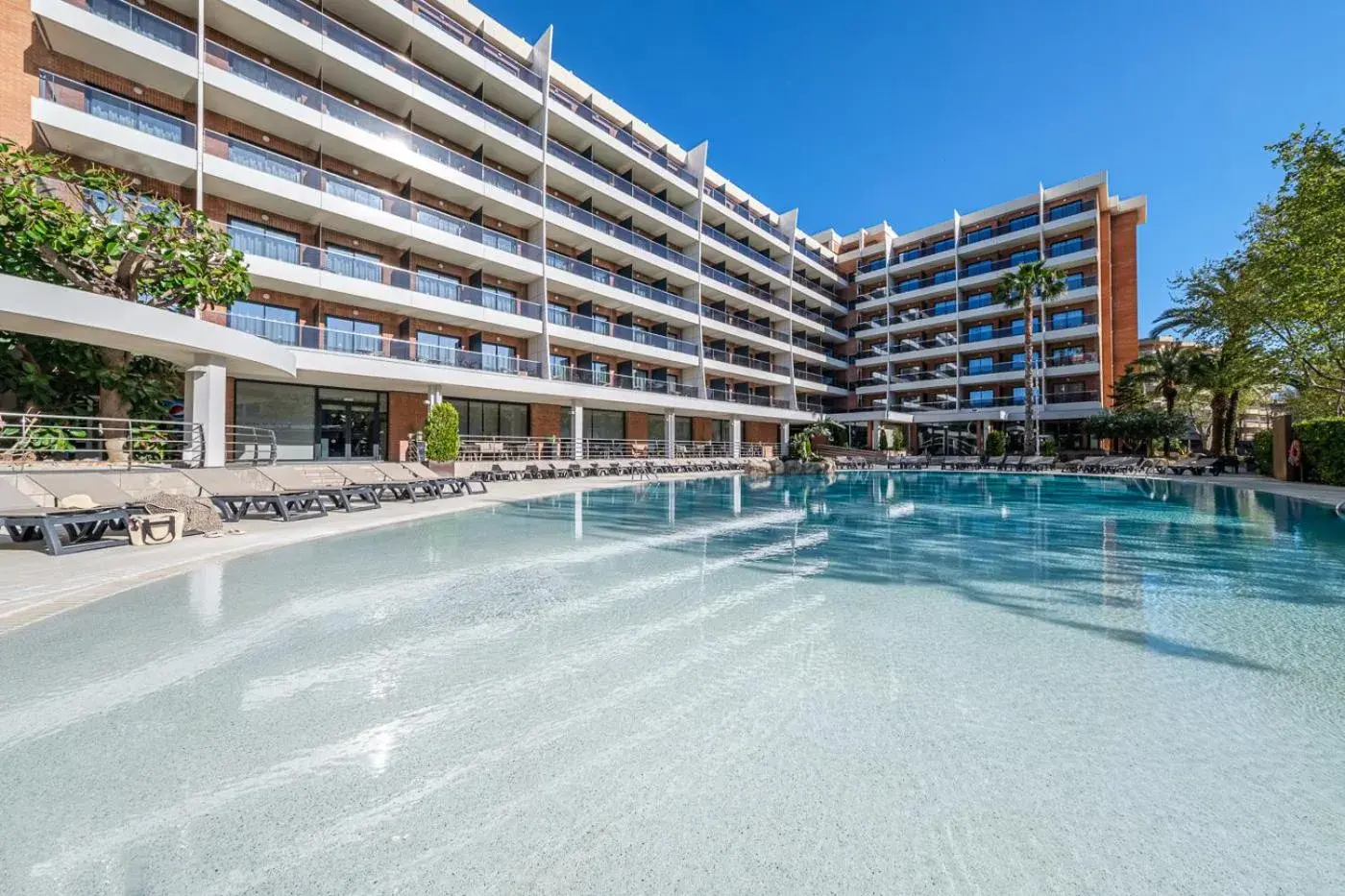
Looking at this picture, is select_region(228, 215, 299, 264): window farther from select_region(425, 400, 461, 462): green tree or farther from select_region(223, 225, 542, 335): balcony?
select_region(425, 400, 461, 462): green tree

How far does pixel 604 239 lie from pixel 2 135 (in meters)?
19.4

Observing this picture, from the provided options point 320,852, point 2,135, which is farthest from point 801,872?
point 2,135

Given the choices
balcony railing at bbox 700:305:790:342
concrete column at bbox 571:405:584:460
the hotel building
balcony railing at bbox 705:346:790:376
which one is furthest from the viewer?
balcony railing at bbox 705:346:790:376

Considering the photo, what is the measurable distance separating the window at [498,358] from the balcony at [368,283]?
1.11 meters

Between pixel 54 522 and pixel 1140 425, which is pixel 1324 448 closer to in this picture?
pixel 1140 425

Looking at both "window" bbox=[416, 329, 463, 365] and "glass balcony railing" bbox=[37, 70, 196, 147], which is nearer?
"glass balcony railing" bbox=[37, 70, 196, 147]

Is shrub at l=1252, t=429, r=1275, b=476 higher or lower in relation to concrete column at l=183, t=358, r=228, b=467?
lower

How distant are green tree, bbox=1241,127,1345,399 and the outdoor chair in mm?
27159

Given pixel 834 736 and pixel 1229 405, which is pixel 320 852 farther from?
pixel 1229 405

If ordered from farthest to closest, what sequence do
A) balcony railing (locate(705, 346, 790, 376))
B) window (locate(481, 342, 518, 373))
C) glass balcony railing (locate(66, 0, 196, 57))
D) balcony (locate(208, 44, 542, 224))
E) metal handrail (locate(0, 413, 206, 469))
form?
1. balcony railing (locate(705, 346, 790, 376))
2. window (locate(481, 342, 518, 373))
3. balcony (locate(208, 44, 542, 224))
4. glass balcony railing (locate(66, 0, 196, 57))
5. metal handrail (locate(0, 413, 206, 469))

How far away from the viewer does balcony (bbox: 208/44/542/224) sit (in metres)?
17.6

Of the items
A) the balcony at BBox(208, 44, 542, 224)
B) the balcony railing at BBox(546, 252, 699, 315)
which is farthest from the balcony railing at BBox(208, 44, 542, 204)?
the balcony railing at BBox(546, 252, 699, 315)

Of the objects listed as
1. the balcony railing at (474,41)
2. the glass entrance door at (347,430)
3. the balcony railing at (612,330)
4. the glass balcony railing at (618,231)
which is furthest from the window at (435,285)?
the balcony railing at (474,41)

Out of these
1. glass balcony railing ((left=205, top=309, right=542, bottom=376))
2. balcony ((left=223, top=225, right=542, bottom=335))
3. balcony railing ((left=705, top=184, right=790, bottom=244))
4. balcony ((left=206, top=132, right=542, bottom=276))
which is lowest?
glass balcony railing ((left=205, top=309, right=542, bottom=376))
